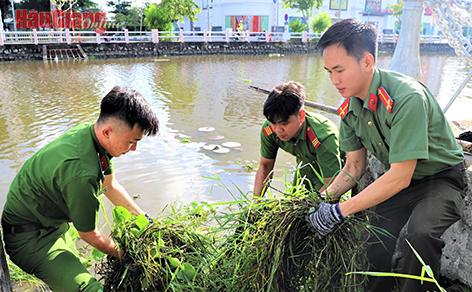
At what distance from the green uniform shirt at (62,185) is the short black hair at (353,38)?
124cm

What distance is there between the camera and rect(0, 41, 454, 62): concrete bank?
1625 cm

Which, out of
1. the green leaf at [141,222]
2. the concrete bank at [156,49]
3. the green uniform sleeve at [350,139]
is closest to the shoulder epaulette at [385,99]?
the green uniform sleeve at [350,139]

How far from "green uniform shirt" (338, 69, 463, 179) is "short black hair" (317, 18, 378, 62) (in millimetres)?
167

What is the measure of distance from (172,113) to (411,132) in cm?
603

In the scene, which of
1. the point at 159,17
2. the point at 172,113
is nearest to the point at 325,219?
the point at 172,113

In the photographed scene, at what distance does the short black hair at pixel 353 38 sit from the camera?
163cm

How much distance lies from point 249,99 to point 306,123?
20.0 ft

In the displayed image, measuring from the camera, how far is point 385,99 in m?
1.67

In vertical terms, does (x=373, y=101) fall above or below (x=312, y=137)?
above

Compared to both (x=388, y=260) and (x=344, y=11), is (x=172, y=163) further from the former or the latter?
(x=344, y=11)

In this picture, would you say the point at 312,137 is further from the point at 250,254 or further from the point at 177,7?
the point at 177,7

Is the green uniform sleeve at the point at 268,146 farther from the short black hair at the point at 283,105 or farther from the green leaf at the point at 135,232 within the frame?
the green leaf at the point at 135,232

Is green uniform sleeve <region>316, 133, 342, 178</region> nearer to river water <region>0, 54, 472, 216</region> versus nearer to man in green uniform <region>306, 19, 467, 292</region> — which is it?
man in green uniform <region>306, 19, 467, 292</region>

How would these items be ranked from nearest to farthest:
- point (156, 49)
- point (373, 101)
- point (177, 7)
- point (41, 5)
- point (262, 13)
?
point (373, 101), point (156, 49), point (177, 7), point (41, 5), point (262, 13)
